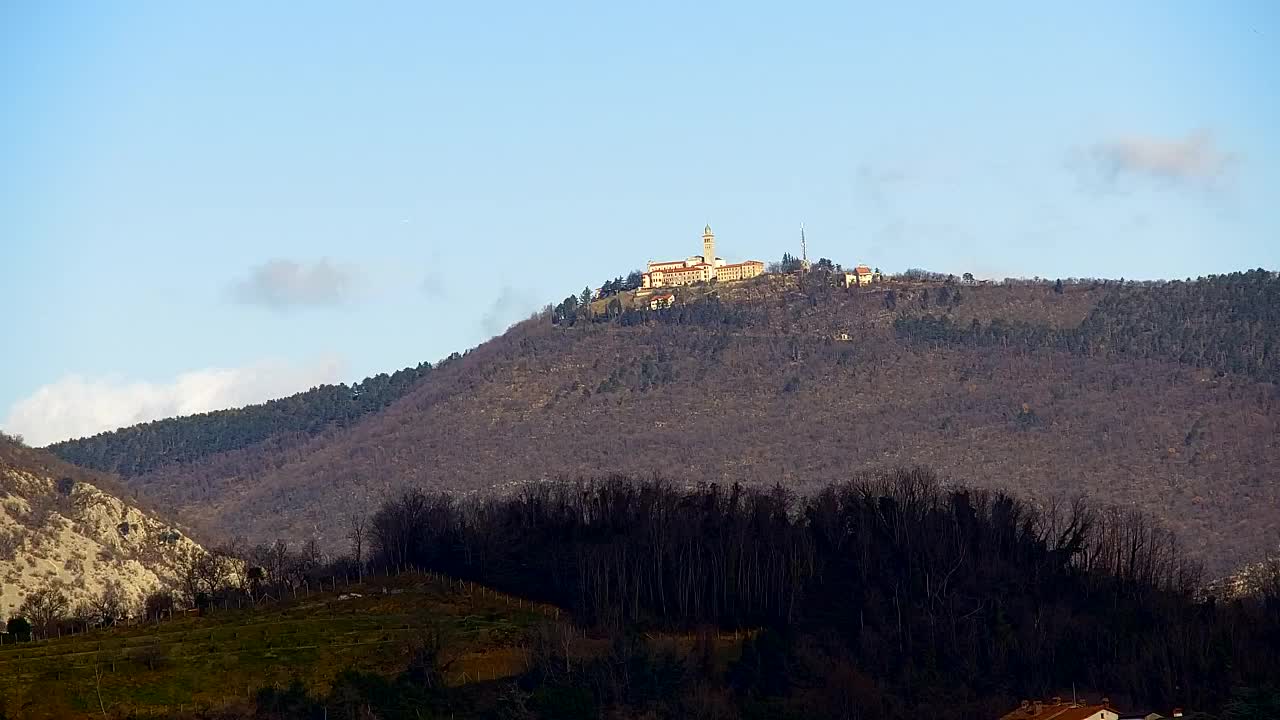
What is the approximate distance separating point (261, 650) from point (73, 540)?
63.4m

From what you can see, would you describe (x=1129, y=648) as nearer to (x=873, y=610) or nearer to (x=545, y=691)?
(x=873, y=610)

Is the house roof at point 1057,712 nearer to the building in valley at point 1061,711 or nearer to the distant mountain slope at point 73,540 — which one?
the building in valley at point 1061,711

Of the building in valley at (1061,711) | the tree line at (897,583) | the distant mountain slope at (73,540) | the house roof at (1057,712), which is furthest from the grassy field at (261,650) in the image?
the distant mountain slope at (73,540)

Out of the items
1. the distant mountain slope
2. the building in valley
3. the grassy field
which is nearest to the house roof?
the building in valley

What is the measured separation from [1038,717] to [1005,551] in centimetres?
2795

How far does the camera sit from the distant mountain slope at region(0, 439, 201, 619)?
164m

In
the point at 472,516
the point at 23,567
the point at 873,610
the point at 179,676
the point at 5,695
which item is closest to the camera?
the point at 5,695

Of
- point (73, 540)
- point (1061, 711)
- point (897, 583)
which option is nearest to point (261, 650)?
point (897, 583)

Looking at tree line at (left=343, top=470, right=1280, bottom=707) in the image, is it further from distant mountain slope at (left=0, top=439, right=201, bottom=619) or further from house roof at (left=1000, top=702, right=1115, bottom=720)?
distant mountain slope at (left=0, top=439, right=201, bottom=619)

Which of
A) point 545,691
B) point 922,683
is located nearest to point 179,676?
point 545,691

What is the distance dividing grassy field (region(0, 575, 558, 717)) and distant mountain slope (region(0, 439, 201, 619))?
35943 mm

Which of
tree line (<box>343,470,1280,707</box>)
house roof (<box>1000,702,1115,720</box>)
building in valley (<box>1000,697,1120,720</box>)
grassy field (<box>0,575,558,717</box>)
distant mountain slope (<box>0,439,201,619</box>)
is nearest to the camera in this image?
building in valley (<box>1000,697,1120,720</box>)

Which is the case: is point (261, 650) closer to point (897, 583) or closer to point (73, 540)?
point (897, 583)

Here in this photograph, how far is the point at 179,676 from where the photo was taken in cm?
10975
